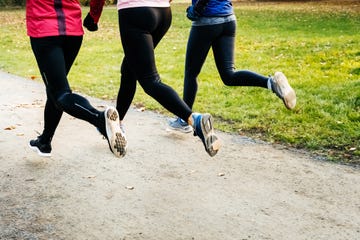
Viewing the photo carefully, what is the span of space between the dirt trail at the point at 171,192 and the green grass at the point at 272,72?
21.3 inches

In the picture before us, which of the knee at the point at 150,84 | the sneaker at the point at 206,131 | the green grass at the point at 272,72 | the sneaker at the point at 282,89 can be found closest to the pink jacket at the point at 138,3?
the knee at the point at 150,84

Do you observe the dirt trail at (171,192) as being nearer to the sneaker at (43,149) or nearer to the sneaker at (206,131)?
the sneaker at (43,149)

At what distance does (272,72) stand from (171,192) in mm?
5607

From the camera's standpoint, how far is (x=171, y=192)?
395cm

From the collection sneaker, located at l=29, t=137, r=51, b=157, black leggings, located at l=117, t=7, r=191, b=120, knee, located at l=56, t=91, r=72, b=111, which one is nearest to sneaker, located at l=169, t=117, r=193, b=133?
sneaker, located at l=29, t=137, r=51, b=157

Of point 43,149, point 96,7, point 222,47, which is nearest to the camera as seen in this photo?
point 96,7

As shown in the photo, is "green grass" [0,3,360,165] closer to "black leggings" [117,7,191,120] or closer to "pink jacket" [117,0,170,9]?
"black leggings" [117,7,191,120]

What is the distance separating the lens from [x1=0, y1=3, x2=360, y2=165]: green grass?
5680 millimetres

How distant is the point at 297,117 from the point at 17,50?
10391 millimetres

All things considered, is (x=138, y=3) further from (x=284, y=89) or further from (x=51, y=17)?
(x=284, y=89)

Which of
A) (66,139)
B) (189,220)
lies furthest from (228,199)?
(66,139)

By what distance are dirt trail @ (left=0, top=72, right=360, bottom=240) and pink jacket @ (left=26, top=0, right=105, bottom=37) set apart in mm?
1161

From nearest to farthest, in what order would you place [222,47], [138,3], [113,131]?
[113,131]
[138,3]
[222,47]

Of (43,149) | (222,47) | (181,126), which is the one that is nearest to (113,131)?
(43,149)
